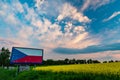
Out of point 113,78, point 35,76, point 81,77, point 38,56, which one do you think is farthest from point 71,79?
point 38,56

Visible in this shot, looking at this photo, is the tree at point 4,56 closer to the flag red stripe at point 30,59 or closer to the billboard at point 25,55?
the flag red stripe at point 30,59

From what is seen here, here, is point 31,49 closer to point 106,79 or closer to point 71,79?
point 71,79

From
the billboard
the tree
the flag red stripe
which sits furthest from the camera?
the tree

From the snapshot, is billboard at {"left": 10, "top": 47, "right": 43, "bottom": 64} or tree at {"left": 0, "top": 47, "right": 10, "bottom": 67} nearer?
billboard at {"left": 10, "top": 47, "right": 43, "bottom": 64}

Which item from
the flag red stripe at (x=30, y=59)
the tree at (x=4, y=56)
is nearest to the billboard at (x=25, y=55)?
the flag red stripe at (x=30, y=59)

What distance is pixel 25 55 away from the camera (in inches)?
1139

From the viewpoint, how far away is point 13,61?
2812 cm

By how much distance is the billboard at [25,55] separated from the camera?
2787 cm

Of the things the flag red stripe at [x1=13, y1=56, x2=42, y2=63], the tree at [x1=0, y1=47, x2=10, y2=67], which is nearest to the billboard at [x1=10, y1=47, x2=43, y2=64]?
the flag red stripe at [x1=13, y1=56, x2=42, y2=63]

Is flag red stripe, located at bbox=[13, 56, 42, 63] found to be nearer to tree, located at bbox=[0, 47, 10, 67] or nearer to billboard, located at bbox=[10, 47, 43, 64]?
billboard, located at bbox=[10, 47, 43, 64]

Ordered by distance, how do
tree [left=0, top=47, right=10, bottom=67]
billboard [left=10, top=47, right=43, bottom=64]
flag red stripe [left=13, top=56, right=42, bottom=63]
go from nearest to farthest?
billboard [left=10, top=47, right=43, bottom=64] → flag red stripe [left=13, top=56, right=42, bottom=63] → tree [left=0, top=47, right=10, bottom=67]

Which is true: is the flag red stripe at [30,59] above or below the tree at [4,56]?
below

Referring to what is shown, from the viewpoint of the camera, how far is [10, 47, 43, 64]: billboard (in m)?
27.9

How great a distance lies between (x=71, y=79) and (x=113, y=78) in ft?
8.80
